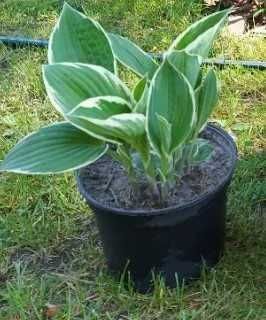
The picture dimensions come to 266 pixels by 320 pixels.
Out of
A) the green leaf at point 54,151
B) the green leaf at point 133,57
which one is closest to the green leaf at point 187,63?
the green leaf at point 133,57

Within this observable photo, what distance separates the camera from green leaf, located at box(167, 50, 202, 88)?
164 cm

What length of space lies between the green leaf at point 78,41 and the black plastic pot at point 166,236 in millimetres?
365

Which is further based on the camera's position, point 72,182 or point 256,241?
point 72,182

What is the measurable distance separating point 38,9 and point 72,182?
63.6 inches

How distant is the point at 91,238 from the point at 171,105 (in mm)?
711

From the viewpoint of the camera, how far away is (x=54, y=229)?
2256 mm

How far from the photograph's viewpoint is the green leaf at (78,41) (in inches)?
67.3

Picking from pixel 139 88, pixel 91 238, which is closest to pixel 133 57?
pixel 139 88

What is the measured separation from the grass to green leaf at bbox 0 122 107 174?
1.55 feet

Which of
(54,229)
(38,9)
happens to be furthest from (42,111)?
(38,9)

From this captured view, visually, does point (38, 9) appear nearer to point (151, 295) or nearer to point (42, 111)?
point (42, 111)

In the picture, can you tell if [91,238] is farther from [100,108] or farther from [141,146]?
[100,108]

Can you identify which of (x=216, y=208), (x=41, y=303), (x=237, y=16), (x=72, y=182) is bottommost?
(x=41, y=303)

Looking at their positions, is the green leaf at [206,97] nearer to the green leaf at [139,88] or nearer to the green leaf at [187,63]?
the green leaf at [187,63]
